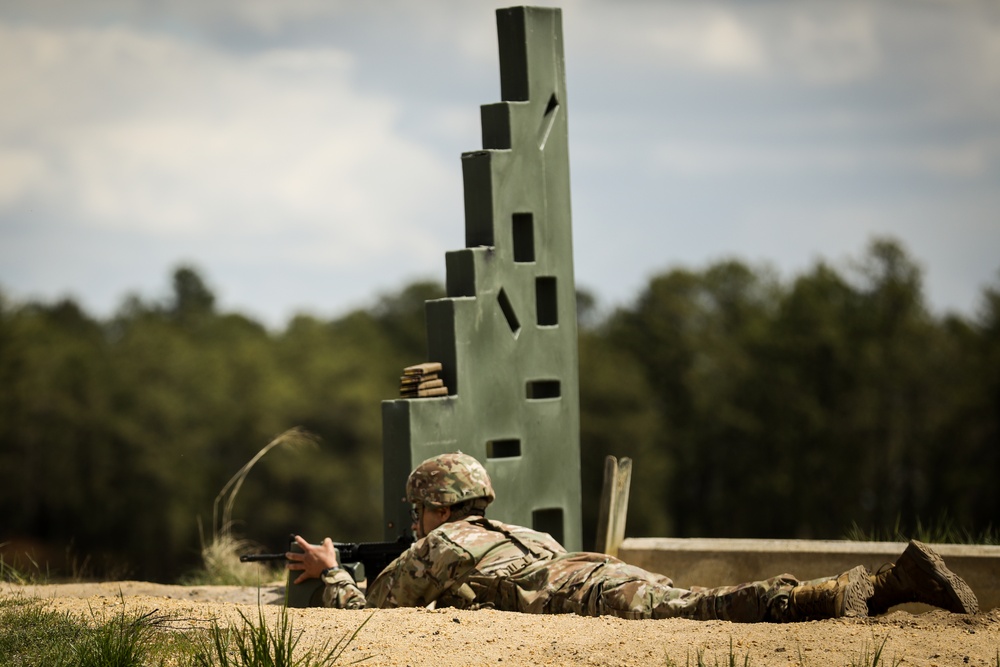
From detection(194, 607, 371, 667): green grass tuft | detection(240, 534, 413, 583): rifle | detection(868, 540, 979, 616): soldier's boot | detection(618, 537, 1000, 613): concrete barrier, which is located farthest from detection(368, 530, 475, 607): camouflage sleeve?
detection(618, 537, 1000, 613): concrete barrier

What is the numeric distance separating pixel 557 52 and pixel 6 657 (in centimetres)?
648

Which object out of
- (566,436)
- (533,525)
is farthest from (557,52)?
(533,525)

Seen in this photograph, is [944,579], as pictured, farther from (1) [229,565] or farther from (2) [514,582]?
(1) [229,565]

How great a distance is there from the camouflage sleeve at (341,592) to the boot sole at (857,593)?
100 inches

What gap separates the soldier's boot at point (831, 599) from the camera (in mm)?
6090

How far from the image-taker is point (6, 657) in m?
5.32

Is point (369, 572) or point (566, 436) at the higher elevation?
point (566, 436)

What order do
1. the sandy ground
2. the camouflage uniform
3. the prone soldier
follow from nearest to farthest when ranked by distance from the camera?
the sandy ground < the prone soldier < the camouflage uniform

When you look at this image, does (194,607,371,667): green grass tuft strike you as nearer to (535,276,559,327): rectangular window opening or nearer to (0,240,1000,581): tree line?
(535,276,559,327): rectangular window opening

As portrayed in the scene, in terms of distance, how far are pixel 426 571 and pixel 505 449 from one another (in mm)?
2961

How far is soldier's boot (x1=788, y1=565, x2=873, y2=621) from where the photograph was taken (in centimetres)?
609

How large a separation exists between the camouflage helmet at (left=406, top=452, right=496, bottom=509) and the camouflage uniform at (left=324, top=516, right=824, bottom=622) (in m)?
0.15

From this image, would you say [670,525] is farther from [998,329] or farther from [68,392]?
[68,392]

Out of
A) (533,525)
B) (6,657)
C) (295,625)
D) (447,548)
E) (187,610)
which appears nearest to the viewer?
(6,657)
